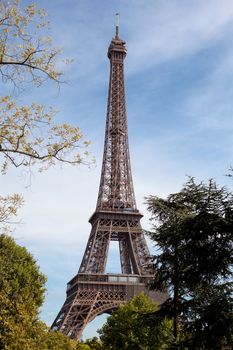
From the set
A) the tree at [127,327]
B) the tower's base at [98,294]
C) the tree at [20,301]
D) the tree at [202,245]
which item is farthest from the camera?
the tower's base at [98,294]

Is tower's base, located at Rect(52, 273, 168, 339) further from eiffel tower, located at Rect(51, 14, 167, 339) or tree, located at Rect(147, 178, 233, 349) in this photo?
tree, located at Rect(147, 178, 233, 349)

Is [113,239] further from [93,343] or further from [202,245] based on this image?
[202,245]

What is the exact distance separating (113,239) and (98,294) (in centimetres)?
1183

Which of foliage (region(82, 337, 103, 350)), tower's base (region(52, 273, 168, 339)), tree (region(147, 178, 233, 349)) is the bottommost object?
tree (region(147, 178, 233, 349))

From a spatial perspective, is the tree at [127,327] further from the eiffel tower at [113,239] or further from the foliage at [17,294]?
the eiffel tower at [113,239]

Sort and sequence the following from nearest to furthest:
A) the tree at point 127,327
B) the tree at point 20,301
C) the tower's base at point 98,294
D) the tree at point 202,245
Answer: the tree at point 202,245 < the tree at point 20,301 < the tree at point 127,327 < the tower's base at point 98,294

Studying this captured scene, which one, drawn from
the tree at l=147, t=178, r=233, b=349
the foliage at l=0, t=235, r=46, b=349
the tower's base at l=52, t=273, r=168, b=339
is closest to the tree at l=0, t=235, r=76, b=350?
the foliage at l=0, t=235, r=46, b=349

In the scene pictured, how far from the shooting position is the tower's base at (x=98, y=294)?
214 ft

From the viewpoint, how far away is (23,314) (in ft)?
99.2

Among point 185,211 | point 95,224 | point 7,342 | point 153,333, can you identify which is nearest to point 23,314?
point 7,342

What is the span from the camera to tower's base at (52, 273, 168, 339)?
6538 cm

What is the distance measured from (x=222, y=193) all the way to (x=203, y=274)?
9.73 ft

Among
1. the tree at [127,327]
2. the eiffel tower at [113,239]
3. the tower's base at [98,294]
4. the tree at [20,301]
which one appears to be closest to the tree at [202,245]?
the tree at [20,301]

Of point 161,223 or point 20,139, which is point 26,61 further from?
point 161,223
